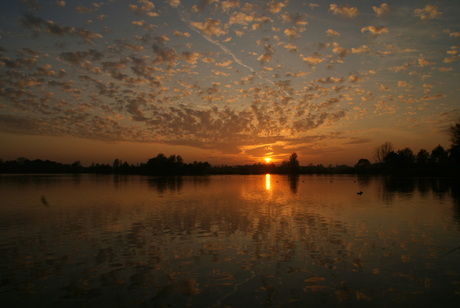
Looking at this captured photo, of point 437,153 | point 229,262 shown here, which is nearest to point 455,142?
point 437,153

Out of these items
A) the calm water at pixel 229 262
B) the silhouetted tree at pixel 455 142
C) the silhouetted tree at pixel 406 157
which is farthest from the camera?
the silhouetted tree at pixel 406 157

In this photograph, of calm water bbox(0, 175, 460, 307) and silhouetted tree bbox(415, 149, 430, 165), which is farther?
silhouetted tree bbox(415, 149, 430, 165)

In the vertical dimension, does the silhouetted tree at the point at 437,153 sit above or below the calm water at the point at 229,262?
above

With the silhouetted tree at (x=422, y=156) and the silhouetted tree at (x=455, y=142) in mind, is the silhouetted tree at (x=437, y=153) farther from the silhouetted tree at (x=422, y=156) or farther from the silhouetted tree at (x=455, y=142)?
the silhouetted tree at (x=455, y=142)

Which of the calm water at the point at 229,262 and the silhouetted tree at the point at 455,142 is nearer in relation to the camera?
the calm water at the point at 229,262

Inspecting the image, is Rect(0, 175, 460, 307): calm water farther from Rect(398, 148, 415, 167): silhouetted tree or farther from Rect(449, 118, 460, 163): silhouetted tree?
Rect(398, 148, 415, 167): silhouetted tree

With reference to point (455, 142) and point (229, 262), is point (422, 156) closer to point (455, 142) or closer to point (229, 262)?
point (455, 142)

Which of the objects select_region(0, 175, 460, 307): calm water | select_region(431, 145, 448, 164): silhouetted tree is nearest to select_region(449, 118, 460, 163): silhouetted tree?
select_region(431, 145, 448, 164): silhouetted tree

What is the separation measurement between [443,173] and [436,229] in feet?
371

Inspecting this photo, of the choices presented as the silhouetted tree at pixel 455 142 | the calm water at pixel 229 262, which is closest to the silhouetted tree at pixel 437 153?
the silhouetted tree at pixel 455 142

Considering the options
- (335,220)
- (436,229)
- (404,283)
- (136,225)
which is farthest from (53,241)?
(436,229)

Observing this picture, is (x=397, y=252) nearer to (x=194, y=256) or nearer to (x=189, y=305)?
(x=194, y=256)

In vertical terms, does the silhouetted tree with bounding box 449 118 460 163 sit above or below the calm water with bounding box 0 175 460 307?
above

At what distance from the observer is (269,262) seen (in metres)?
14.0
